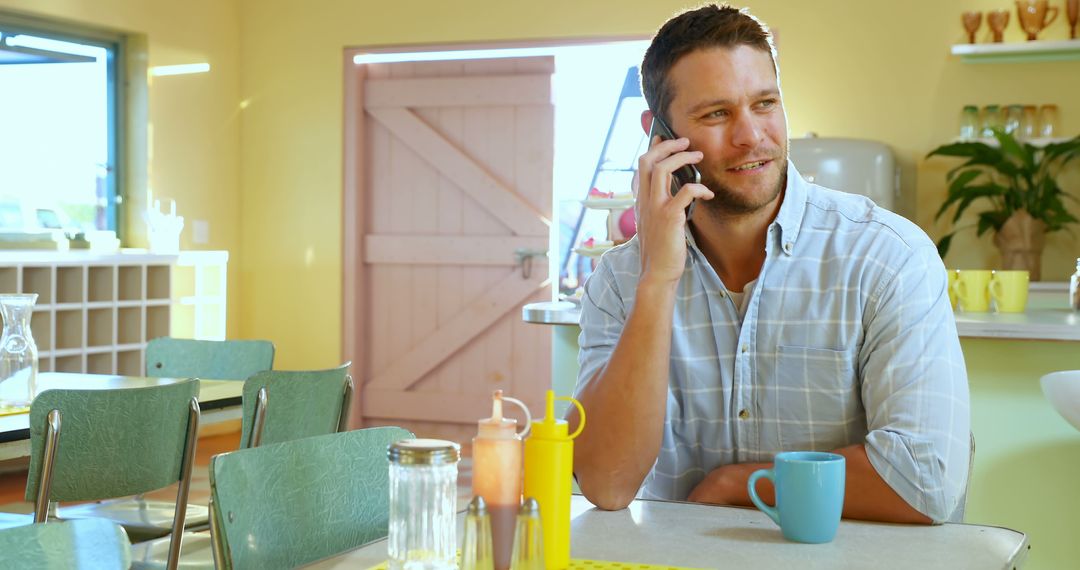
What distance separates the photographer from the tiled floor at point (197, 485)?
4.58 meters

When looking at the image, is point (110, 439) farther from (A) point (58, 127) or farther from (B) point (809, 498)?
(A) point (58, 127)

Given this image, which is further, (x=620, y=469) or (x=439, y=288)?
(x=439, y=288)

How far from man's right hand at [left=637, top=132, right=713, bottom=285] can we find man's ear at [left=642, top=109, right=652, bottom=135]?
0.40ft

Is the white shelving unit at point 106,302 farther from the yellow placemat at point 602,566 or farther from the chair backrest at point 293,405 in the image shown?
the yellow placemat at point 602,566

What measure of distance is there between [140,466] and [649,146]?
124 centimetres

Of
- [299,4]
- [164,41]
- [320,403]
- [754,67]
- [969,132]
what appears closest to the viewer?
[754,67]

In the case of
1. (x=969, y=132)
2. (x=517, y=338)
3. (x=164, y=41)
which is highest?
(x=164, y=41)

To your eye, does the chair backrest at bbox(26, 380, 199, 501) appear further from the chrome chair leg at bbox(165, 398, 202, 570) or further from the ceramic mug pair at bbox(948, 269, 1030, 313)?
the ceramic mug pair at bbox(948, 269, 1030, 313)

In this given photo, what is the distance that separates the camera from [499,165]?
6.11m

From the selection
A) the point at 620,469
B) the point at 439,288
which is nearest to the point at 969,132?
the point at 439,288

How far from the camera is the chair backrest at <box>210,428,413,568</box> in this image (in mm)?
1312

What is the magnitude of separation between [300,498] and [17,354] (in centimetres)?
144

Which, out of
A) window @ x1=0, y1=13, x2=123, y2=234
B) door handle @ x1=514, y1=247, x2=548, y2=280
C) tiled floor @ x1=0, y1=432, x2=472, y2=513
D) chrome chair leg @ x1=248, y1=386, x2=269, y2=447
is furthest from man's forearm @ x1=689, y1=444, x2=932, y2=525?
window @ x1=0, y1=13, x2=123, y2=234

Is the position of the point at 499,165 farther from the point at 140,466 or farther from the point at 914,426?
the point at 914,426
